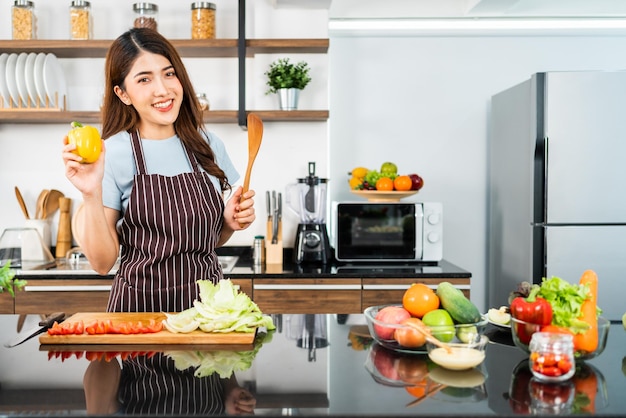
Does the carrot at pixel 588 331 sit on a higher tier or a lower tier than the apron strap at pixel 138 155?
lower

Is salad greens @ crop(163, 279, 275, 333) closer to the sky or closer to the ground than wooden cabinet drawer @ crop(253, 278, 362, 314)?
closer to the sky

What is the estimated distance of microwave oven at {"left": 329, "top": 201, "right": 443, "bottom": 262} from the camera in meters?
3.34

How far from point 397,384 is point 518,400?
0.22 m

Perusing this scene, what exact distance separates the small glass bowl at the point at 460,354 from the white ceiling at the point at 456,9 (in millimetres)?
2597

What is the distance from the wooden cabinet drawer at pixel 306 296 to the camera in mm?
3074

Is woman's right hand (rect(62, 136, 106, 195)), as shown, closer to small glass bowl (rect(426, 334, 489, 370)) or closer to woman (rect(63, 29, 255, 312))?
woman (rect(63, 29, 255, 312))

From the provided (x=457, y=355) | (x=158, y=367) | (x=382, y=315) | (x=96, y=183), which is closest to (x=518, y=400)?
(x=457, y=355)

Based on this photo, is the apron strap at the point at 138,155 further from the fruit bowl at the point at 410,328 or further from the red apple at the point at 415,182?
the red apple at the point at 415,182

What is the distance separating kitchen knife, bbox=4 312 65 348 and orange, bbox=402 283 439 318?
3.17 feet

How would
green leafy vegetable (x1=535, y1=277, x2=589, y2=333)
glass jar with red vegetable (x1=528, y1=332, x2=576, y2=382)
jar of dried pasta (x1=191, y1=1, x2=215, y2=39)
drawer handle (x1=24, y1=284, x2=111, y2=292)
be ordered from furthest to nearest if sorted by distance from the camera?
jar of dried pasta (x1=191, y1=1, x2=215, y2=39) → drawer handle (x1=24, y1=284, x2=111, y2=292) → green leafy vegetable (x1=535, y1=277, x2=589, y2=333) → glass jar with red vegetable (x1=528, y1=332, x2=576, y2=382)

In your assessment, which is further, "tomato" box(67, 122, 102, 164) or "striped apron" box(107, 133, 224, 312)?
"striped apron" box(107, 133, 224, 312)

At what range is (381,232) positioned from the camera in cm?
335

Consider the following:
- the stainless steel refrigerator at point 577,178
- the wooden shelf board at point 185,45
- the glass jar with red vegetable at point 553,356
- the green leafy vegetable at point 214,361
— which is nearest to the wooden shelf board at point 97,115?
the wooden shelf board at point 185,45

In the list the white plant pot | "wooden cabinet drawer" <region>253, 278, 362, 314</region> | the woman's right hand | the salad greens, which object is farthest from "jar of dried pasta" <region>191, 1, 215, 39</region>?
the salad greens
